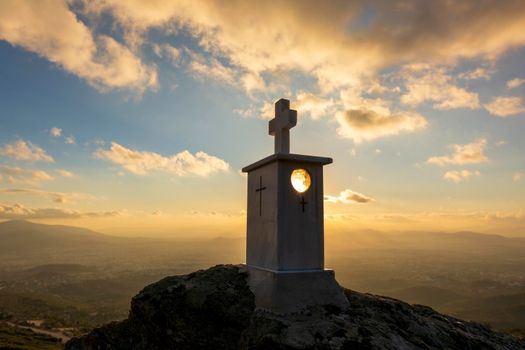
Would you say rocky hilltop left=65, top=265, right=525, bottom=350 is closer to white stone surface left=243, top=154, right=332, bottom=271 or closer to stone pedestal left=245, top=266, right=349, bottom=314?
stone pedestal left=245, top=266, right=349, bottom=314

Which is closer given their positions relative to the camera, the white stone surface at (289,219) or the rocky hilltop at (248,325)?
the rocky hilltop at (248,325)

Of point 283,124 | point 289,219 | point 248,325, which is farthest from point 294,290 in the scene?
point 283,124

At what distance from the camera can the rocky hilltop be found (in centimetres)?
878

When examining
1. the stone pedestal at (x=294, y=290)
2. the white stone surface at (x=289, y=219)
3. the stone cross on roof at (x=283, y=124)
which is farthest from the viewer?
the stone cross on roof at (x=283, y=124)

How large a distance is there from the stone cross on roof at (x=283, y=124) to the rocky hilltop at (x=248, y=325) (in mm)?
3990

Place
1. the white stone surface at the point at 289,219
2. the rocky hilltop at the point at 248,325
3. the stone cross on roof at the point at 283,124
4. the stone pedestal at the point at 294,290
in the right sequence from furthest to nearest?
the stone cross on roof at the point at 283,124 < the white stone surface at the point at 289,219 < the stone pedestal at the point at 294,290 < the rocky hilltop at the point at 248,325

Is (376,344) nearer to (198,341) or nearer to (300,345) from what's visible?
(300,345)

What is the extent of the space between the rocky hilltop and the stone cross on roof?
13.1 feet

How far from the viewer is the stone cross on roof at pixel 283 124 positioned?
11.6m

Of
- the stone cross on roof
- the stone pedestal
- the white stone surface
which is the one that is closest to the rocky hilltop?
the stone pedestal

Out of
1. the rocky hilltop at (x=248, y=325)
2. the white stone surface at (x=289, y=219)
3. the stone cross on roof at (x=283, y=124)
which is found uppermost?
the stone cross on roof at (x=283, y=124)

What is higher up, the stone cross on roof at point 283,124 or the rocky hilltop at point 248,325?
the stone cross on roof at point 283,124

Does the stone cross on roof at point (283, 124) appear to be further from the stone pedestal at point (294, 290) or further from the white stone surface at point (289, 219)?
the stone pedestal at point (294, 290)

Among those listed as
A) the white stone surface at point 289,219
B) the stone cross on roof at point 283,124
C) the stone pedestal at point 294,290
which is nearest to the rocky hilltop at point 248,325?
→ the stone pedestal at point 294,290
